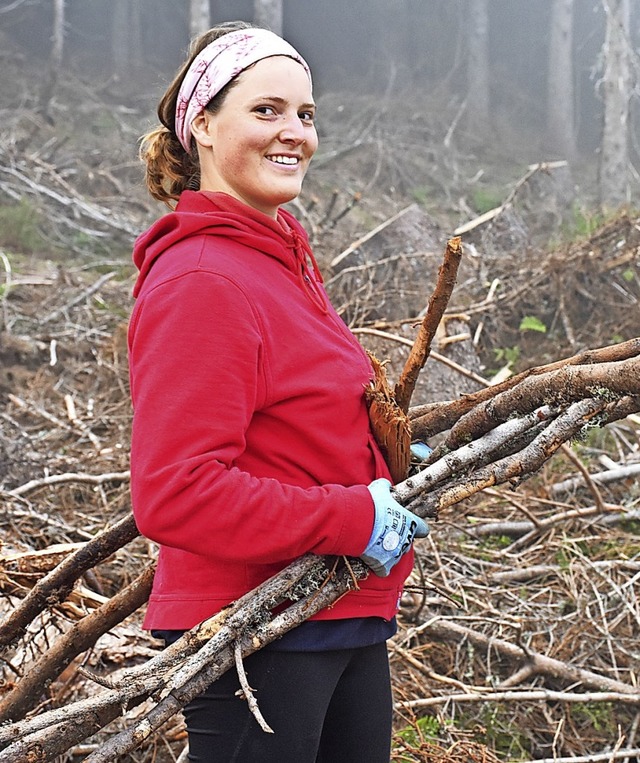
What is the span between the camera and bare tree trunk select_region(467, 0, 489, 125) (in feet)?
57.0

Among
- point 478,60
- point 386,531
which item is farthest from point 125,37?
point 386,531

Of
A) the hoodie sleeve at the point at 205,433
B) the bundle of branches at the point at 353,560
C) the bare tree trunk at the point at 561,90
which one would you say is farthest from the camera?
the bare tree trunk at the point at 561,90

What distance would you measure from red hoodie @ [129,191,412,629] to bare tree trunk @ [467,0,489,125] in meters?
17.0

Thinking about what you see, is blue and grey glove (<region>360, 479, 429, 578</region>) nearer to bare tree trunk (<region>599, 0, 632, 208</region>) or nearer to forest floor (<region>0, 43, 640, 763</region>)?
forest floor (<region>0, 43, 640, 763</region>)

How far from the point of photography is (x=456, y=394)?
13.4 feet

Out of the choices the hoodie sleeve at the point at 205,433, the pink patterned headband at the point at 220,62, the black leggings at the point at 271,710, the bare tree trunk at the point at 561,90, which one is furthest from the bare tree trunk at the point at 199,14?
the black leggings at the point at 271,710

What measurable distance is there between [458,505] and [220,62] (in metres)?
2.36

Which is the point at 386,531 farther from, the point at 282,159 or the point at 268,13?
the point at 268,13

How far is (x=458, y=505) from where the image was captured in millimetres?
3412

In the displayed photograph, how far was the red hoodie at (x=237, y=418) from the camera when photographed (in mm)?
1192

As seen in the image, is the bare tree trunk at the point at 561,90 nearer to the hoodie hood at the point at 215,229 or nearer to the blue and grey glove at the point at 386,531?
the hoodie hood at the point at 215,229

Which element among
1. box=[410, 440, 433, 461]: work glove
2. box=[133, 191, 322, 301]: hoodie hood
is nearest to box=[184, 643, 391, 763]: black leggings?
box=[410, 440, 433, 461]: work glove

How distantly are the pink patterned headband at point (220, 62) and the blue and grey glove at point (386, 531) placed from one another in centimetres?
75

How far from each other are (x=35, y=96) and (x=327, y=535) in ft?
44.8
